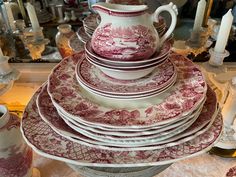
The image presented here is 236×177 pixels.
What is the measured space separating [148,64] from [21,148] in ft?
1.24

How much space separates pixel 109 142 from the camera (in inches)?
14.6

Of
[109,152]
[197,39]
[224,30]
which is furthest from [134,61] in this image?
[197,39]

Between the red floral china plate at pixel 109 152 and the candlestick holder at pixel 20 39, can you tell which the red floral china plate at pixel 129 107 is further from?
the candlestick holder at pixel 20 39

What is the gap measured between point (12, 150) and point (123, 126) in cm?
35

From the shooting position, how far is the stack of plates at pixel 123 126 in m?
0.37

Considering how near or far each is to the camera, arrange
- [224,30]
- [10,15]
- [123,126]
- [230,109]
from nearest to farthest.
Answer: [123,126], [224,30], [230,109], [10,15]

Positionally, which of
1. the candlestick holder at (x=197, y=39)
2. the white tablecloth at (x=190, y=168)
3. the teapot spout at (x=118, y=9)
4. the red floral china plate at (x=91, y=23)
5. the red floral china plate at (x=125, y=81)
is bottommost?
the white tablecloth at (x=190, y=168)

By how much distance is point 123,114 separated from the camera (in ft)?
1.25

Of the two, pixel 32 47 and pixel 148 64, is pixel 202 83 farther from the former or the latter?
pixel 32 47

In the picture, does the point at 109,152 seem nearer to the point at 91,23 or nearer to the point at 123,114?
the point at 123,114

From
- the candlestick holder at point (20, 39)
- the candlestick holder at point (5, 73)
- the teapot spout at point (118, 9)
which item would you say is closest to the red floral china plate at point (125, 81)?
the teapot spout at point (118, 9)

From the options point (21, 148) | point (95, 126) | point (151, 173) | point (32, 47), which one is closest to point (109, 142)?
point (95, 126)

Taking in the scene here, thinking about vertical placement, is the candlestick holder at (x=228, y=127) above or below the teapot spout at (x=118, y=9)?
below

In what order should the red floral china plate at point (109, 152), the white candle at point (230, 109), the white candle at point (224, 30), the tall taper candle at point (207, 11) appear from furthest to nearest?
the tall taper candle at point (207, 11) → the white candle at point (230, 109) → the white candle at point (224, 30) → the red floral china plate at point (109, 152)
